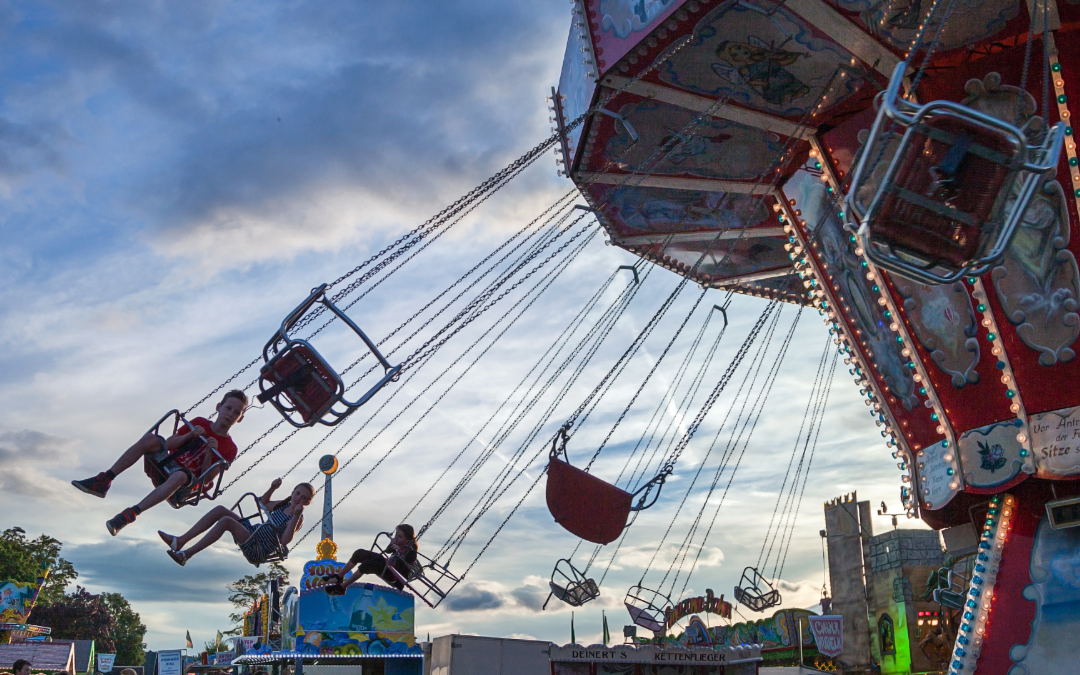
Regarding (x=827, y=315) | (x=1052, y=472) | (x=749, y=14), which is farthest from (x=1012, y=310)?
(x=749, y=14)

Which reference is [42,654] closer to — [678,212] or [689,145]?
[678,212]

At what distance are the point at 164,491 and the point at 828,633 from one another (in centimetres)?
2003

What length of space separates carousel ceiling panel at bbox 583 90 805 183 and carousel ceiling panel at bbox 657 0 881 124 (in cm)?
50

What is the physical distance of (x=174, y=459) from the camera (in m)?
7.30

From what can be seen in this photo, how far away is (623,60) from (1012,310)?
13.8ft

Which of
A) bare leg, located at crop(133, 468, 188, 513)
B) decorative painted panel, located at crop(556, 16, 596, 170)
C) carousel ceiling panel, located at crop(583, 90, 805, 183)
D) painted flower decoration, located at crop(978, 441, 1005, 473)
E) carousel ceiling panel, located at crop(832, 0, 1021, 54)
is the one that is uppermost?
decorative painted panel, located at crop(556, 16, 596, 170)

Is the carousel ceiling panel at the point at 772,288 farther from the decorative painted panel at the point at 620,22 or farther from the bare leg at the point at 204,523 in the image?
the bare leg at the point at 204,523

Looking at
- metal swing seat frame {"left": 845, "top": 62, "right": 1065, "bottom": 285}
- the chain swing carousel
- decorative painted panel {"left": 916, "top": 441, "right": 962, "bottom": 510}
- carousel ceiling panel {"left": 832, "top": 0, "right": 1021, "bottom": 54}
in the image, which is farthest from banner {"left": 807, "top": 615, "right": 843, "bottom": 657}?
metal swing seat frame {"left": 845, "top": 62, "right": 1065, "bottom": 285}

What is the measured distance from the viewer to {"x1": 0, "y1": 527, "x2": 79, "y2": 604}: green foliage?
39.4 meters

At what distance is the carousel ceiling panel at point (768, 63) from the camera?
A: 8.03 metres

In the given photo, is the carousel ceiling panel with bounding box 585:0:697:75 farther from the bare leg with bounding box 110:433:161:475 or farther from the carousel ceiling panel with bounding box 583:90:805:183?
the bare leg with bounding box 110:433:161:475

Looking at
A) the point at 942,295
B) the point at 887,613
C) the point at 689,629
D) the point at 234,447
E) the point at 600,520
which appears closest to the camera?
the point at 234,447

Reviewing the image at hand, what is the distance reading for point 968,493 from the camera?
8.55 m

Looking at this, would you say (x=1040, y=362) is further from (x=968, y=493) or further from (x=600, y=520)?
(x=600, y=520)
